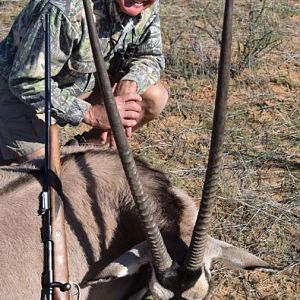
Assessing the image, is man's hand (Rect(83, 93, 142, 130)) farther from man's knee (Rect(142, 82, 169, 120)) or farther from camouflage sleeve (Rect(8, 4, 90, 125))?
man's knee (Rect(142, 82, 169, 120))

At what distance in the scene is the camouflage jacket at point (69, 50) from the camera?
4203mm

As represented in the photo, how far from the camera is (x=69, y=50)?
14.2 ft

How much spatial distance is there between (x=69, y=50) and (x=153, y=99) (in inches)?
35.3

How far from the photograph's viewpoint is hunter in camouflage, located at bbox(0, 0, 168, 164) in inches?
166

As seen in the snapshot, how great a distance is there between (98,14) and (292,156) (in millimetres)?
2083

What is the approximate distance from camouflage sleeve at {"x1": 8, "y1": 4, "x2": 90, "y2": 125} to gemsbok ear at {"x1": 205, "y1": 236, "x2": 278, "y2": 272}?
1228mm

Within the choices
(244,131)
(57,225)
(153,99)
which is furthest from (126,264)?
(244,131)

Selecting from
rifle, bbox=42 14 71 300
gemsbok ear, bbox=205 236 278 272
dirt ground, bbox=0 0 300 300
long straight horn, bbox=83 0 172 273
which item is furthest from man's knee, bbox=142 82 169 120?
long straight horn, bbox=83 0 172 273

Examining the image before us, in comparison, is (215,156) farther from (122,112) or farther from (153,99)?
(153,99)

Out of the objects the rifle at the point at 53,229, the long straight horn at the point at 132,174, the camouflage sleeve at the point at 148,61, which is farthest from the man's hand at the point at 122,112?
the long straight horn at the point at 132,174

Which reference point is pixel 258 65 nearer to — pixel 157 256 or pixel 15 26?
pixel 15 26

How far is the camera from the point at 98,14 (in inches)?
175

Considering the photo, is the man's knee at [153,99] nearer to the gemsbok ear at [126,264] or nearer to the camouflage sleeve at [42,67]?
the camouflage sleeve at [42,67]

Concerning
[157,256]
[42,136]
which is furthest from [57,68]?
[157,256]
